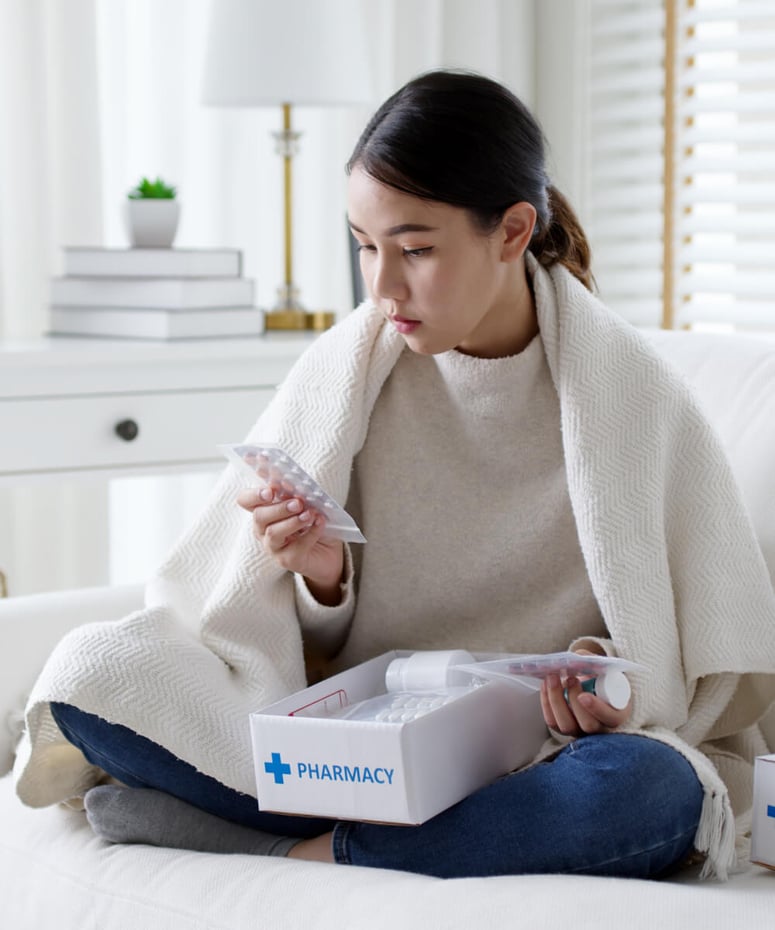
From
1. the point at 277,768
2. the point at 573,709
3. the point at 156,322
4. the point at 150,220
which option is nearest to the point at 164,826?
the point at 277,768

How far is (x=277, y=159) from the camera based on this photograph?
8.29 ft

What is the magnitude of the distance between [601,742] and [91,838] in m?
0.44

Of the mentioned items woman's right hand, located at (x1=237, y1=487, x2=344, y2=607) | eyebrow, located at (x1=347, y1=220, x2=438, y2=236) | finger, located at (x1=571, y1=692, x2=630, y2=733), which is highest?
eyebrow, located at (x1=347, y1=220, x2=438, y2=236)

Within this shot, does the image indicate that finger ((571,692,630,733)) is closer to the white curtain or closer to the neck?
the neck

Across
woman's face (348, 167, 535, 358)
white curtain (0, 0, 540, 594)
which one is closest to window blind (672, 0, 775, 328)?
white curtain (0, 0, 540, 594)

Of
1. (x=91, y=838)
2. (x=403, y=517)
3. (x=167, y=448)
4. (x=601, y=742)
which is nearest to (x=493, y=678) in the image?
(x=601, y=742)

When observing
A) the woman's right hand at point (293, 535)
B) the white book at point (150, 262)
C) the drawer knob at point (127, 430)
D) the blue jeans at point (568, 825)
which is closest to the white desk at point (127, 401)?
the drawer knob at point (127, 430)

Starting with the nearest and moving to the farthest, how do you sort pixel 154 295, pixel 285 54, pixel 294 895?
1. pixel 294 895
2. pixel 154 295
3. pixel 285 54

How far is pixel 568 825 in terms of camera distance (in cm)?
112

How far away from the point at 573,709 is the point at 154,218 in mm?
1138

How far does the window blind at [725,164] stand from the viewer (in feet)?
7.75

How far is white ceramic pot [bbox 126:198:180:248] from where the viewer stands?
206cm

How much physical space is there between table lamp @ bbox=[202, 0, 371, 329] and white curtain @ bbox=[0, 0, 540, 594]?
0.25m

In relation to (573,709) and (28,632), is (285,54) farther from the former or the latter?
(573,709)
